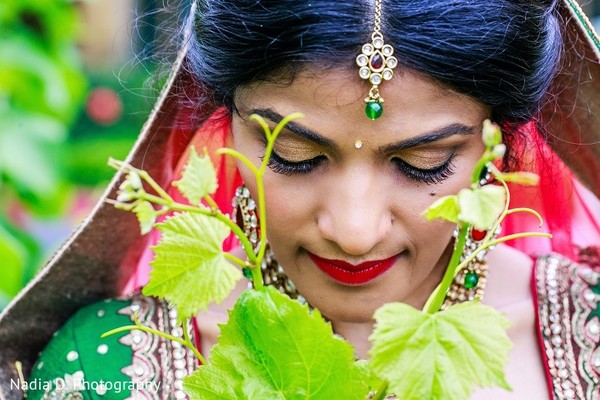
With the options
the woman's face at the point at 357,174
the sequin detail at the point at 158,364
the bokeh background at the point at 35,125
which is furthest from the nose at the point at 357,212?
the bokeh background at the point at 35,125

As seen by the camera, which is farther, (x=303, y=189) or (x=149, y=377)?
(x=149, y=377)

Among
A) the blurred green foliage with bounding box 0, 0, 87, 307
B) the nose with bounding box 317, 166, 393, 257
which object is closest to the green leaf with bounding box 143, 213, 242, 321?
the nose with bounding box 317, 166, 393, 257

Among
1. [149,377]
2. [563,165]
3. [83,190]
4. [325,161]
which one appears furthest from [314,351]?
[83,190]

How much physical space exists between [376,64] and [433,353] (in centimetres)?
55

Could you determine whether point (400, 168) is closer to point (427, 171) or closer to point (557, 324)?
point (427, 171)

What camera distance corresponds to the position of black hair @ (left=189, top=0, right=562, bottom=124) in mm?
1229

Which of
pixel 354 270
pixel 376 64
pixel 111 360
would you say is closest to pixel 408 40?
pixel 376 64

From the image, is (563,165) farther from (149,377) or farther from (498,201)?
(498,201)

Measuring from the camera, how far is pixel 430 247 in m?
1.37

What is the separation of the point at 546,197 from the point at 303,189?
578mm

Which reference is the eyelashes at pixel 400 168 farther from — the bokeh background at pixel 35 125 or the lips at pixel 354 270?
the bokeh background at pixel 35 125

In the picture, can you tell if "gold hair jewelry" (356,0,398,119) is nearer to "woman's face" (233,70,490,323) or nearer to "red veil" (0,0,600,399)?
"woman's face" (233,70,490,323)

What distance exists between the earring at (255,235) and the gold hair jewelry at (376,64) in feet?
1.24

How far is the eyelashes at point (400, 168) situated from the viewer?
127cm
